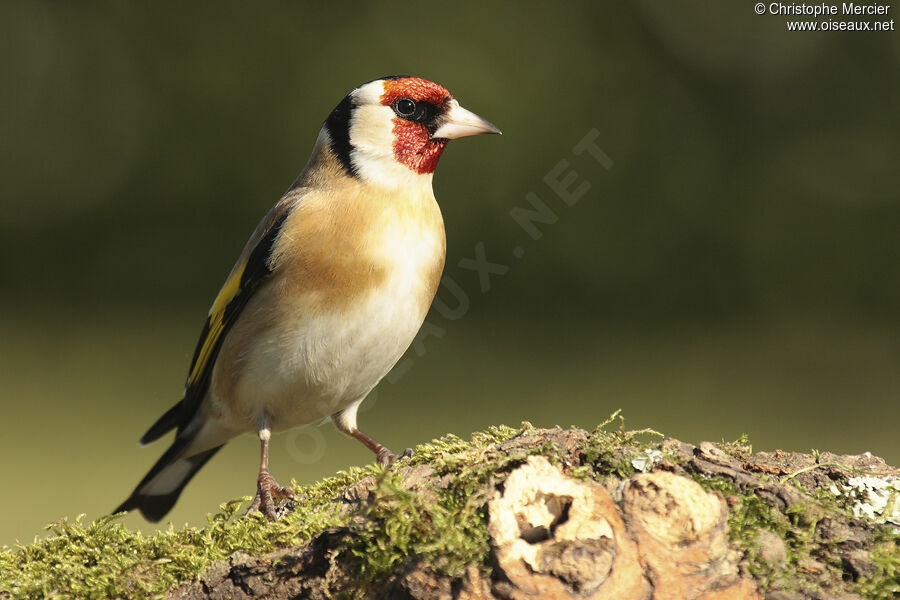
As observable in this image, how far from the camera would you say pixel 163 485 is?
3832mm

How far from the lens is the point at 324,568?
6.76 feet

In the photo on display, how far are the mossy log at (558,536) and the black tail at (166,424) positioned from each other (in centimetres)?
134

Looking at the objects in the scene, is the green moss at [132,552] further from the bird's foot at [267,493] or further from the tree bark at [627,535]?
the bird's foot at [267,493]

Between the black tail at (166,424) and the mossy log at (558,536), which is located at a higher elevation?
the black tail at (166,424)

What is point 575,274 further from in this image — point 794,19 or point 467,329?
point 794,19

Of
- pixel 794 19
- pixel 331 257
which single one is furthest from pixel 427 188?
pixel 794 19

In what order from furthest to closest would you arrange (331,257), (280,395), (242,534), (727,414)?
(727,414), (280,395), (331,257), (242,534)

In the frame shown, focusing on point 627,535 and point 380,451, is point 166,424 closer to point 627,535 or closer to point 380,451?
point 380,451

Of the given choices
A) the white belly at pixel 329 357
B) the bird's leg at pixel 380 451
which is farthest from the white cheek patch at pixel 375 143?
the bird's leg at pixel 380 451

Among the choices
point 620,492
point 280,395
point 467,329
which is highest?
point 467,329

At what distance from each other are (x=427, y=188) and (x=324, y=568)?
151cm

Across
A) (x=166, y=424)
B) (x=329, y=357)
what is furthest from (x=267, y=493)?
(x=166, y=424)

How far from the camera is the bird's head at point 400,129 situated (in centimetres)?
324

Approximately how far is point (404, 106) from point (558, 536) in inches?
74.2
